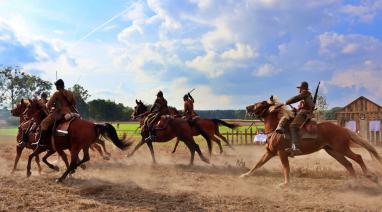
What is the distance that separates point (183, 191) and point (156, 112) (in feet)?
20.6

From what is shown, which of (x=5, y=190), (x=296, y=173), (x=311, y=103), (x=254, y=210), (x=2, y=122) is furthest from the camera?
(x=2, y=122)

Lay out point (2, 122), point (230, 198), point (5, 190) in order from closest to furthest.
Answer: point (230, 198), point (5, 190), point (2, 122)

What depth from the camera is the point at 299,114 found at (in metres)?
10.2

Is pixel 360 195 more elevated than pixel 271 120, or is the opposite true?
pixel 271 120

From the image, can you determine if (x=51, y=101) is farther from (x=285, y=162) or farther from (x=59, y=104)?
(x=285, y=162)

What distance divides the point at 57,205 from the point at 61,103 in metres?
3.61

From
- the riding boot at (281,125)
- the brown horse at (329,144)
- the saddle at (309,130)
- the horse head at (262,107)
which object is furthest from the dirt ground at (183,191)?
the horse head at (262,107)

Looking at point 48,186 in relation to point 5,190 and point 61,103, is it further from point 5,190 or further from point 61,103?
point 61,103

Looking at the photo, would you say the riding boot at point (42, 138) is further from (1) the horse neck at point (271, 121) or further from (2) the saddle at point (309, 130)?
(2) the saddle at point (309, 130)

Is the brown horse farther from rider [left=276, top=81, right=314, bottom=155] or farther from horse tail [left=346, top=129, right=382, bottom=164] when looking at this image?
rider [left=276, top=81, right=314, bottom=155]

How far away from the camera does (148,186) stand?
32.6ft

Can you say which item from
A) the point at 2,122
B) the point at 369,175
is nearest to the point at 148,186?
the point at 369,175

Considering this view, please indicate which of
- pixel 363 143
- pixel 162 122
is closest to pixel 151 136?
pixel 162 122

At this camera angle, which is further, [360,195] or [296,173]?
[296,173]
